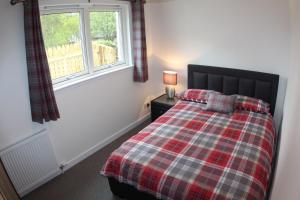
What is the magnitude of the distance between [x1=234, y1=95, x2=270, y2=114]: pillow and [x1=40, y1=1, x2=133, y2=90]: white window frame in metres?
1.69

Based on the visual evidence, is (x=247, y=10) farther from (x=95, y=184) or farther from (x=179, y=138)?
(x=95, y=184)

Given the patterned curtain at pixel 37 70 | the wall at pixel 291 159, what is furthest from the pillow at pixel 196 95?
the wall at pixel 291 159

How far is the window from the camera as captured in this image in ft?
8.91

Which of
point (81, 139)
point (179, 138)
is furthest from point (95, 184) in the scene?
point (179, 138)

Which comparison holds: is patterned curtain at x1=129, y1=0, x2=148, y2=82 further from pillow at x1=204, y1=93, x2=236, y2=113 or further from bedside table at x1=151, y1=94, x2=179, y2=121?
pillow at x1=204, y1=93, x2=236, y2=113

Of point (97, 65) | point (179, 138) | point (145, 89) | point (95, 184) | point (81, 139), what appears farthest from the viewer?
point (145, 89)

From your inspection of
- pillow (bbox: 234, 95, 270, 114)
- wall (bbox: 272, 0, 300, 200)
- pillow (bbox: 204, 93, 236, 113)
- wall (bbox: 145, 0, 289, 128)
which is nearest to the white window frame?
wall (bbox: 145, 0, 289, 128)

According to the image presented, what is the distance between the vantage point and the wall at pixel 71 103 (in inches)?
87.3

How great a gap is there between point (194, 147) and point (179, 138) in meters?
0.22

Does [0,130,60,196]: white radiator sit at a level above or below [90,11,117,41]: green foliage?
below

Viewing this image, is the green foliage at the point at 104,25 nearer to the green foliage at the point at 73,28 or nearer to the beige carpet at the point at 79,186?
the green foliage at the point at 73,28

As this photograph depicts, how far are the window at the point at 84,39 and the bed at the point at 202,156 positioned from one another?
1206 mm

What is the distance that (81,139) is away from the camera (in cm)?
310

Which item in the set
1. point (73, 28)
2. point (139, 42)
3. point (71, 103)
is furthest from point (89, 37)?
point (71, 103)
